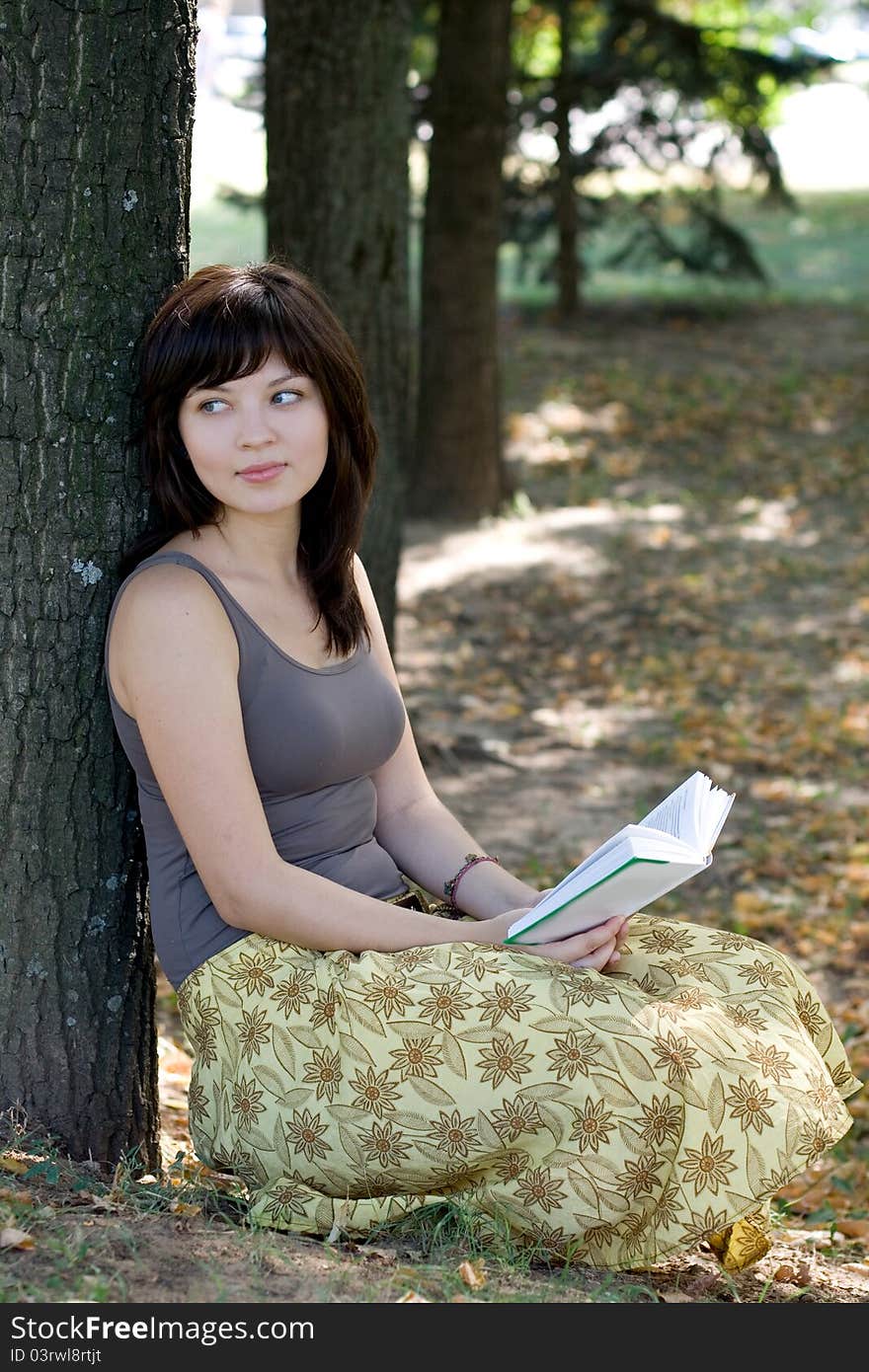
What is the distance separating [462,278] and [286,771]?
891cm

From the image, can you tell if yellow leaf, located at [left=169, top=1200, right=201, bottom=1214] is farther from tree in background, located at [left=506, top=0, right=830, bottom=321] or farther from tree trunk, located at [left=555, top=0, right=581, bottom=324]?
tree trunk, located at [left=555, top=0, right=581, bottom=324]

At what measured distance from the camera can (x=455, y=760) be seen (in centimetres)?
714

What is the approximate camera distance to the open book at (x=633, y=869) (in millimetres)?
2602

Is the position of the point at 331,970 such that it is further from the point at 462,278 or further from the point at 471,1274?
the point at 462,278

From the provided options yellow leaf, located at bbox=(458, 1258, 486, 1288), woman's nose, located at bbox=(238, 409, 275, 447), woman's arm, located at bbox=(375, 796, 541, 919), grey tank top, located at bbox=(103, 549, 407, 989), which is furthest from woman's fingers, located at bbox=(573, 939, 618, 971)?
woman's nose, located at bbox=(238, 409, 275, 447)

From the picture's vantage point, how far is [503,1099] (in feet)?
8.57

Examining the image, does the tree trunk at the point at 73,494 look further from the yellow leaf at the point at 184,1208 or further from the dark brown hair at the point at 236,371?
the yellow leaf at the point at 184,1208

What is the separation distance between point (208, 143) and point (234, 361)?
87.1ft

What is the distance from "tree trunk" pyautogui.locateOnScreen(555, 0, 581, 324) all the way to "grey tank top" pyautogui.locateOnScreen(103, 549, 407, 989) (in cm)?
1390

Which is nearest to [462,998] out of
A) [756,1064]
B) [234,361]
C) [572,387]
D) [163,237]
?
[756,1064]

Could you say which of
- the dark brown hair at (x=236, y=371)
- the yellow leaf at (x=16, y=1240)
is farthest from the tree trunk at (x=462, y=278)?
the yellow leaf at (x=16, y=1240)

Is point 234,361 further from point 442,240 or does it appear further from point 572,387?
point 572,387

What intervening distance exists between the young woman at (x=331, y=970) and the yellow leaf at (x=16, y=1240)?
426 mm

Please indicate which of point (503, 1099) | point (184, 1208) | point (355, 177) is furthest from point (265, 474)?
point (355, 177)
